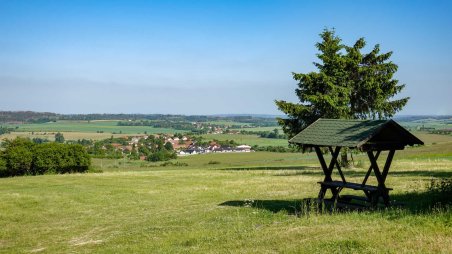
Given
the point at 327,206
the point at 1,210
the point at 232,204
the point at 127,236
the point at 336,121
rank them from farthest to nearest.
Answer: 1. the point at 1,210
2. the point at 232,204
3. the point at 336,121
4. the point at 327,206
5. the point at 127,236

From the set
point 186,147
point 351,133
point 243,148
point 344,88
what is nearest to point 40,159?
point 344,88

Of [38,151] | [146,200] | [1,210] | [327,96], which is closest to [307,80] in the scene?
[327,96]

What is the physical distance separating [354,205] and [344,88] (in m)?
24.0

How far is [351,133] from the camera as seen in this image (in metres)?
16.6

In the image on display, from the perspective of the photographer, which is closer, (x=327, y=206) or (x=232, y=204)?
(x=327, y=206)

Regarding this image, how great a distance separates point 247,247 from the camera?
10.8m

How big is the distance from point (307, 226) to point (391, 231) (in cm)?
266

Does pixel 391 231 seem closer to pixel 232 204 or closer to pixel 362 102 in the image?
pixel 232 204

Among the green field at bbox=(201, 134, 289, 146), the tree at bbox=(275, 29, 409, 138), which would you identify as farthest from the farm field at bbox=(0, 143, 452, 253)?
the green field at bbox=(201, 134, 289, 146)

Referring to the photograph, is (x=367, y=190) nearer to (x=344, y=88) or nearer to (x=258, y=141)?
(x=344, y=88)

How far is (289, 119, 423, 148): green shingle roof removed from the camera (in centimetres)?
1566

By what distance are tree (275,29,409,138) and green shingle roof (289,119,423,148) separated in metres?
19.7

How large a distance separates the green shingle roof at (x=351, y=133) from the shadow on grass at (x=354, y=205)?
7.43 ft

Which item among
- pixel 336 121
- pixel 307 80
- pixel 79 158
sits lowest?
pixel 79 158
